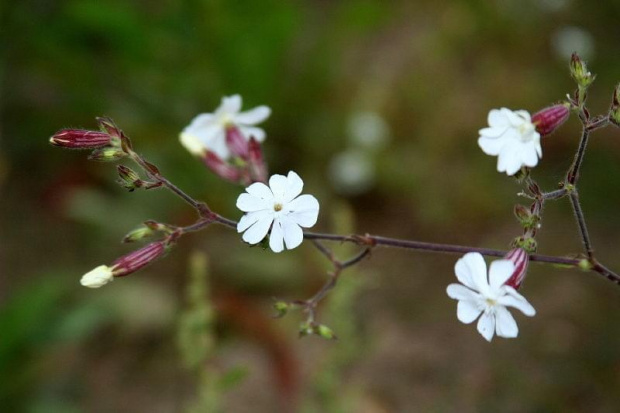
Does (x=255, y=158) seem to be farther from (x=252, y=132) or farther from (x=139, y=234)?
(x=139, y=234)

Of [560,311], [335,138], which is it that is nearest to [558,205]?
[560,311]

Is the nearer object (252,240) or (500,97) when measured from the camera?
(252,240)

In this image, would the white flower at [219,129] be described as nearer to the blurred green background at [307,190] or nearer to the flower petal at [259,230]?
the flower petal at [259,230]

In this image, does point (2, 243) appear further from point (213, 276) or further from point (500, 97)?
point (500, 97)

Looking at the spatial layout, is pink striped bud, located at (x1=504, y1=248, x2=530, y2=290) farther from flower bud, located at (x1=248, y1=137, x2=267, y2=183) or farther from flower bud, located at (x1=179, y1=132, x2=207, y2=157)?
flower bud, located at (x1=179, y1=132, x2=207, y2=157)

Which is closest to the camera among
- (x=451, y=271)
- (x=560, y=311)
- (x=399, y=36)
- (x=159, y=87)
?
(x=560, y=311)

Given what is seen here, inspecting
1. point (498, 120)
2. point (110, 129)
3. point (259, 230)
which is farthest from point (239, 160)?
point (498, 120)

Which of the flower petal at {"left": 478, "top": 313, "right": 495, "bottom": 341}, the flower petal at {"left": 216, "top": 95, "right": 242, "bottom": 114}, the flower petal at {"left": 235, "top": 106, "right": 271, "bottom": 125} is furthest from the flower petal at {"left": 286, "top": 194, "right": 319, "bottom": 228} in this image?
the flower petal at {"left": 216, "top": 95, "right": 242, "bottom": 114}

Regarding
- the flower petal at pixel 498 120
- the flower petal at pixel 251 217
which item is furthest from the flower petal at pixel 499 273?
the flower petal at pixel 251 217
